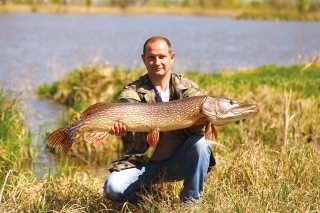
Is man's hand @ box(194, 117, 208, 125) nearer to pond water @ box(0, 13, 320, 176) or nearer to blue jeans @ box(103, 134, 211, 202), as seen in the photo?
blue jeans @ box(103, 134, 211, 202)

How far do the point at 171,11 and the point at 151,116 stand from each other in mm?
62146

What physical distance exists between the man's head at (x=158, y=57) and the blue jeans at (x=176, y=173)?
540 millimetres

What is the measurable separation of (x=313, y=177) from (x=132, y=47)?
1694 cm

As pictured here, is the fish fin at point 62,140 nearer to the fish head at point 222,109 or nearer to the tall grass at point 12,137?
the fish head at point 222,109

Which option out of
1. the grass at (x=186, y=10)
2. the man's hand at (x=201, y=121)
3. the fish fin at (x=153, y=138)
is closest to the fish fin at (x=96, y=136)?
the fish fin at (x=153, y=138)

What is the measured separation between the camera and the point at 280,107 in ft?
25.4

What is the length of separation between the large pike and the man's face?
295 mm

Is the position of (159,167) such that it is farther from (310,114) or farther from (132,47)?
(132,47)

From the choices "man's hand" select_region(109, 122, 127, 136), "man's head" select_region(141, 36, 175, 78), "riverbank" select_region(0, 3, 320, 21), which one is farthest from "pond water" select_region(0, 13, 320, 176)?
"riverbank" select_region(0, 3, 320, 21)

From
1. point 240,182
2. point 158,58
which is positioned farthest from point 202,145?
point 240,182

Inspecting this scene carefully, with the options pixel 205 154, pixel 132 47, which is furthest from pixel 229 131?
pixel 132 47

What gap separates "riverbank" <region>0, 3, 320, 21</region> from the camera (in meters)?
52.5

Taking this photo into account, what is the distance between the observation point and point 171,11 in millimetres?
65438

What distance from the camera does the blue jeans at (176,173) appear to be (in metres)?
4.33
